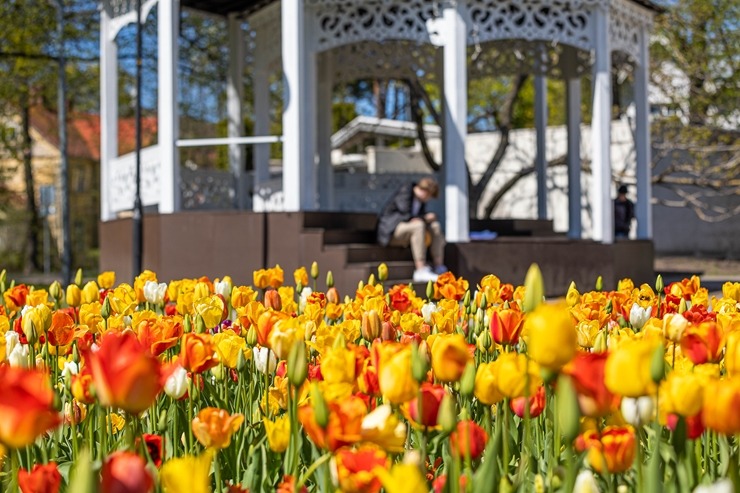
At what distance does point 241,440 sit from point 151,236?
10.3m

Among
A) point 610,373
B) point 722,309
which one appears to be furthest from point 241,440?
point 722,309

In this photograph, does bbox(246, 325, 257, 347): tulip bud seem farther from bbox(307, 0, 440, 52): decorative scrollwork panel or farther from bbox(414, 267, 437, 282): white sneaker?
bbox(307, 0, 440, 52): decorative scrollwork panel

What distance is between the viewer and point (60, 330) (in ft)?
9.23

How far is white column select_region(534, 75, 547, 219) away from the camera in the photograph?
15.8m

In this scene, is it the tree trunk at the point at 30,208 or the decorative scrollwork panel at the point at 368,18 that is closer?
the decorative scrollwork panel at the point at 368,18

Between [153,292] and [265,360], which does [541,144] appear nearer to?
[153,292]

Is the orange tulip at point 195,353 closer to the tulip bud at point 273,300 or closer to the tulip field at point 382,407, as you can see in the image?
the tulip field at point 382,407

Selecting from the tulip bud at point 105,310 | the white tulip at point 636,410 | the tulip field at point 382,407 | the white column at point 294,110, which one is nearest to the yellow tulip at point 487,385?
the tulip field at point 382,407

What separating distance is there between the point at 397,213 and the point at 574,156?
5.14 metres

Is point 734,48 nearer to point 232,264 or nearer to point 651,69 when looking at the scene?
point 651,69

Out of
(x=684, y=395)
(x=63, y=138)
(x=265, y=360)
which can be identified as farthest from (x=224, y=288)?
(x=63, y=138)

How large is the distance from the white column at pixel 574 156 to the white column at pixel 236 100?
4863 mm

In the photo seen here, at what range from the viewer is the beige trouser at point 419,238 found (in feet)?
35.0

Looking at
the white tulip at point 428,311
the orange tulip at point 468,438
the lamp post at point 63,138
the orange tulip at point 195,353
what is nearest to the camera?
the orange tulip at point 468,438
